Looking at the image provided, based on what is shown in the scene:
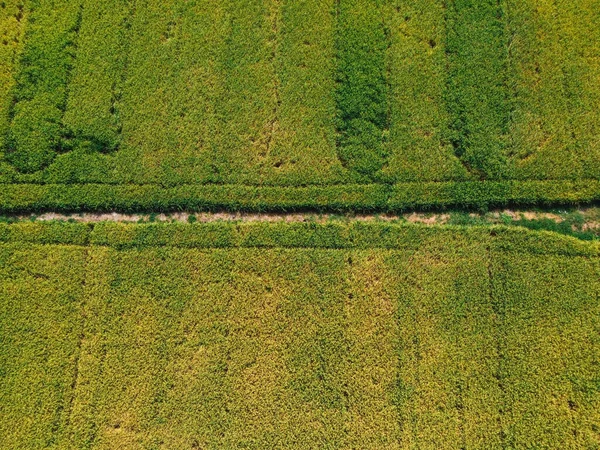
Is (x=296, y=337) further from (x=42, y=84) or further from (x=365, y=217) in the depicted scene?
(x=42, y=84)

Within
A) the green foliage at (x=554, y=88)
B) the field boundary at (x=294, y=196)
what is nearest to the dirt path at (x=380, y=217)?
the field boundary at (x=294, y=196)


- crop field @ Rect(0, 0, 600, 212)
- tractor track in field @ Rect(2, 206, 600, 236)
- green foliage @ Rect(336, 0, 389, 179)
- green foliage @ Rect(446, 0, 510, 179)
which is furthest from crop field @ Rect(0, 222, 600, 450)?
green foliage @ Rect(446, 0, 510, 179)

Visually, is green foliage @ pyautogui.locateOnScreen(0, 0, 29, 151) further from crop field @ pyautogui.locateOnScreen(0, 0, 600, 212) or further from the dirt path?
the dirt path

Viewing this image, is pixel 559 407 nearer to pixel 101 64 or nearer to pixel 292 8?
pixel 292 8

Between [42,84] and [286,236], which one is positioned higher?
[42,84]

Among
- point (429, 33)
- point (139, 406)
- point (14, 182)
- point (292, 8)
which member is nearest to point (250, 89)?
point (292, 8)

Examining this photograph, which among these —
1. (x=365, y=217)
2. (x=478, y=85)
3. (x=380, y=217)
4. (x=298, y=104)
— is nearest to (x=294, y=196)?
(x=365, y=217)
